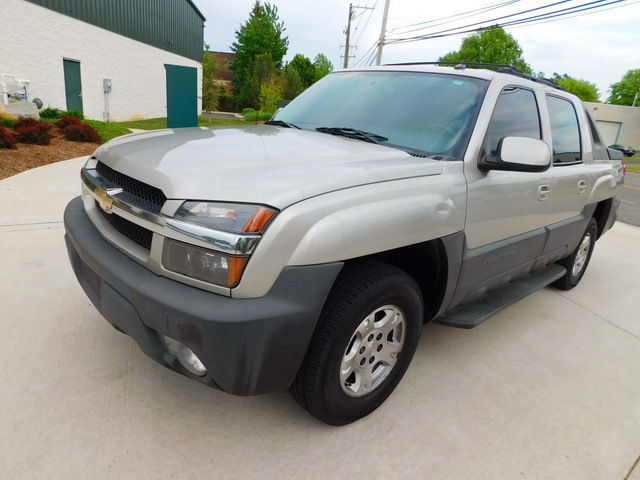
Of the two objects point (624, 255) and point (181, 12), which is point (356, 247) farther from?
point (181, 12)

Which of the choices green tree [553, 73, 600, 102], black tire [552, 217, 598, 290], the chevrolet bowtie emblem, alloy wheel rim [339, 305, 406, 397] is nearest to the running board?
black tire [552, 217, 598, 290]

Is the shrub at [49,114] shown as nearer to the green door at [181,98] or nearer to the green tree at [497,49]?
the green door at [181,98]

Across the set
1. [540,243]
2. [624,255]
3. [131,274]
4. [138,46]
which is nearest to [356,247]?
[131,274]

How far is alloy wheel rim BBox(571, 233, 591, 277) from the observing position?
14.0ft

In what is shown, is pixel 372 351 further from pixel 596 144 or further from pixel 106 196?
pixel 596 144

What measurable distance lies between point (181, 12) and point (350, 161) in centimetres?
3013

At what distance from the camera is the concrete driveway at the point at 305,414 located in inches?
78.0

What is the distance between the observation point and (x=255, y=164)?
2002 millimetres

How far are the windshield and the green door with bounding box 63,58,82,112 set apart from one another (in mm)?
16141

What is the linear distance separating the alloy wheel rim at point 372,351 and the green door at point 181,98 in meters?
14.1

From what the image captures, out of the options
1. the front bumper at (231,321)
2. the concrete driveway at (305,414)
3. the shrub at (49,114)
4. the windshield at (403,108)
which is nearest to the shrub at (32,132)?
the shrub at (49,114)

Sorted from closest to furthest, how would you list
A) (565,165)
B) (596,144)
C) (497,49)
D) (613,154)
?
(565,165) → (596,144) → (613,154) → (497,49)

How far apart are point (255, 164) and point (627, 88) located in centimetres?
9167

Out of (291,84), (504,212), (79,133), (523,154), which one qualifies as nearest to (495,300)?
(504,212)
